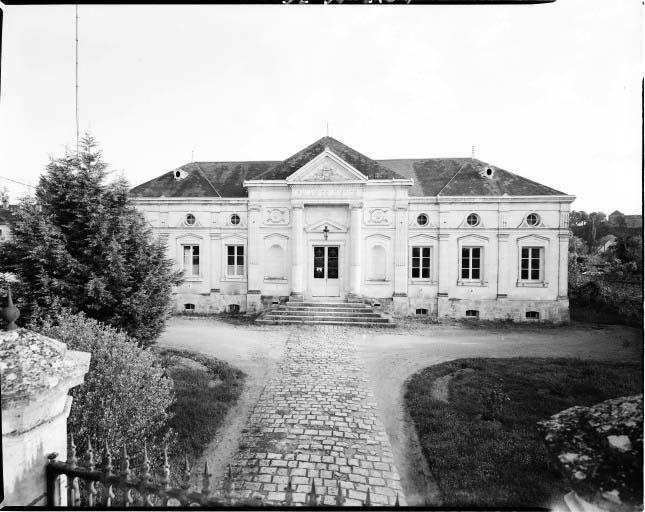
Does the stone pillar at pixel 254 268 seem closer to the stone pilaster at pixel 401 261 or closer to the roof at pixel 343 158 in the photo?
the roof at pixel 343 158

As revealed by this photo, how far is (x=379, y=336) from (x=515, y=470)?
366cm

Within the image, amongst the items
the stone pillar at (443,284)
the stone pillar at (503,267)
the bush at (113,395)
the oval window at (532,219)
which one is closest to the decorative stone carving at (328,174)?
the stone pillar at (443,284)

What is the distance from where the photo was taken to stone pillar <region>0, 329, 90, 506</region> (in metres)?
1.71

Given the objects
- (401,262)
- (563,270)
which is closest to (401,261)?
(401,262)

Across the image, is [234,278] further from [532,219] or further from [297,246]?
[532,219]

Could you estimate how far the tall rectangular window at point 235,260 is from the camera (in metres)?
Answer: 7.37

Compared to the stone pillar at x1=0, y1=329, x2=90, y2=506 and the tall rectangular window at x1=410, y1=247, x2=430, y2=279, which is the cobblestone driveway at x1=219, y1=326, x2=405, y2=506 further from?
the tall rectangular window at x1=410, y1=247, x2=430, y2=279

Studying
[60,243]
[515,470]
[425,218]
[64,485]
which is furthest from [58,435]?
[425,218]

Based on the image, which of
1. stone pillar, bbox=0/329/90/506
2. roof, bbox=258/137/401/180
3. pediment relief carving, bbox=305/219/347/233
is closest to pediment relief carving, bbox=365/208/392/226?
roof, bbox=258/137/401/180

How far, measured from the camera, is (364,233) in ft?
22.9

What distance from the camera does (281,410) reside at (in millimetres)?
3893

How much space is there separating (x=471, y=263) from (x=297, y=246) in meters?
3.96

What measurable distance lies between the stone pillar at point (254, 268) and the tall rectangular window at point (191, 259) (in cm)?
119

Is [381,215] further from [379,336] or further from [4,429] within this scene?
[4,429]
